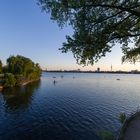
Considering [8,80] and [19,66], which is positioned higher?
[19,66]

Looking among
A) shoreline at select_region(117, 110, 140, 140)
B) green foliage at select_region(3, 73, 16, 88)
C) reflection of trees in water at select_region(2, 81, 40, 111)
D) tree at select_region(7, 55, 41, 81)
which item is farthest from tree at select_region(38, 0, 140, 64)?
tree at select_region(7, 55, 41, 81)

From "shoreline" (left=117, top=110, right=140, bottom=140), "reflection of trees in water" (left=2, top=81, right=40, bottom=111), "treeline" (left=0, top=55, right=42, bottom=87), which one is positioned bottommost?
"reflection of trees in water" (left=2, top=81, right=40, bottom=111)

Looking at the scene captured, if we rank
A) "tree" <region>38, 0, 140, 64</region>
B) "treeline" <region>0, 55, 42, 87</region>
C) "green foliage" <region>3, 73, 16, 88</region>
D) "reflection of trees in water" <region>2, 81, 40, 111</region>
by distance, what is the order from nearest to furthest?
"tree" <region>38, 0, 140, 64</region> < "reflection of trees in water" <region>2, 81, 40, 111</region> < "green foliage" <region>3, 73, 16, 88</region> < "treeline" <region>0, 55, 42, 87</region>

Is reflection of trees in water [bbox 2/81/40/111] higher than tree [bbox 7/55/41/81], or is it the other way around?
tree [bbox 7/55/41/81]

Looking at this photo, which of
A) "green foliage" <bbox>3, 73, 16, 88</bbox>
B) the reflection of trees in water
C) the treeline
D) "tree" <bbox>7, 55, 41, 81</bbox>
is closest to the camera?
the reflection of trees in water

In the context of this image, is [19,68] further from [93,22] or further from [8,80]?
[93,22]

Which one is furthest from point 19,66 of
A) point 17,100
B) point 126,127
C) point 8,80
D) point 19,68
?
point 126,127

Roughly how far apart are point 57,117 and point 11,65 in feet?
329

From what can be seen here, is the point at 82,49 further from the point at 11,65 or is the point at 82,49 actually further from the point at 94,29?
the point at 11,65

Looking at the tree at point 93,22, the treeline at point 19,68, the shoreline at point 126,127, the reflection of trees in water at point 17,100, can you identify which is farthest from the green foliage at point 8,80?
the tree at point 93,22

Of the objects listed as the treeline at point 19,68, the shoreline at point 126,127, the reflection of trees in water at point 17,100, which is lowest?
the reflection of trees in water at point 17,100

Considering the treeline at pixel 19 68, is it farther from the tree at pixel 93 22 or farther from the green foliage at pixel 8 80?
the tree at pixel 93 22

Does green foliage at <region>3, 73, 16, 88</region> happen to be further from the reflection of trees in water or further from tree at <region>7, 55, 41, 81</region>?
tree at <region>7, 55, 41, 81</region>

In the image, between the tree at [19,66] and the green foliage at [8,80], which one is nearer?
the green foliage at [8,80]
